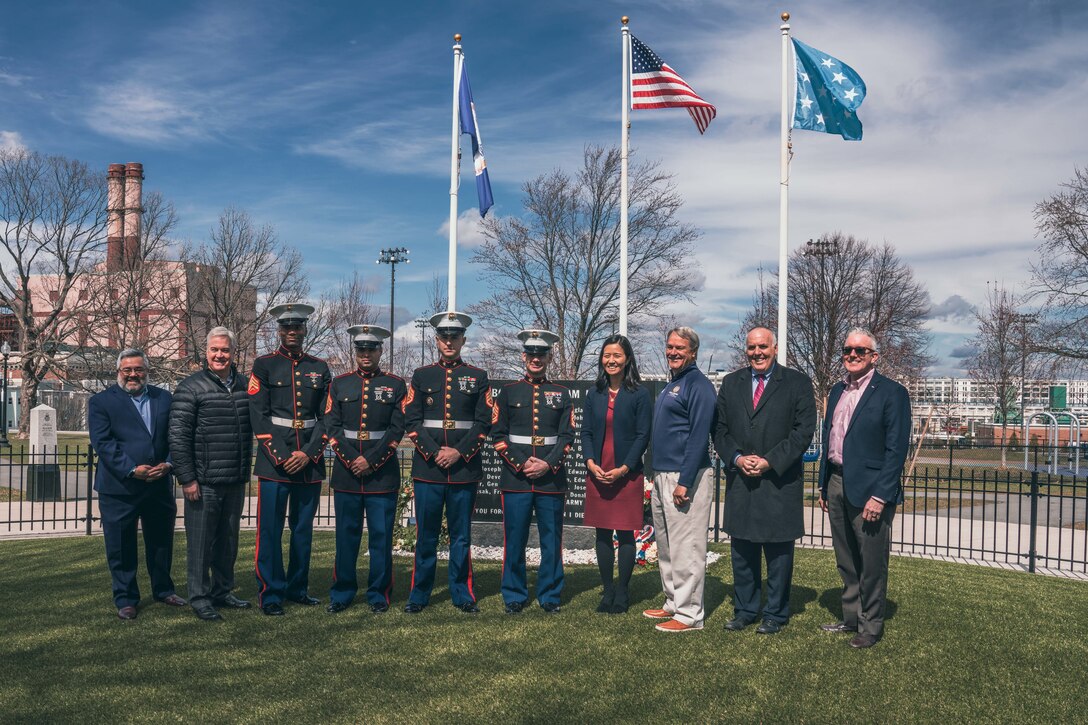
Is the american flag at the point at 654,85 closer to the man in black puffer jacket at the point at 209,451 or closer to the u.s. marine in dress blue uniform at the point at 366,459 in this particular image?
the u.s. marine in dress blue uniform at the point at 366,459

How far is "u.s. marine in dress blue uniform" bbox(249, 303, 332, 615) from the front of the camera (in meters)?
6.62

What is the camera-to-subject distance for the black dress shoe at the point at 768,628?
630 cm

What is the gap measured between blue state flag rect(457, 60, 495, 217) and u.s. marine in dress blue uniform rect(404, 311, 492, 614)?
18.3ft

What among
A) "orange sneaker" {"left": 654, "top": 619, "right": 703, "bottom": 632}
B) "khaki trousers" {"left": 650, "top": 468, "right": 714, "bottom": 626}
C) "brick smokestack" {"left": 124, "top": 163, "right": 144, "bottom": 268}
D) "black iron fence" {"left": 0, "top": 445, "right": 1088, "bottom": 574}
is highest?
"brick smokestack" {"left": 124, "top": 163, "right": 144, "bottom": 268}

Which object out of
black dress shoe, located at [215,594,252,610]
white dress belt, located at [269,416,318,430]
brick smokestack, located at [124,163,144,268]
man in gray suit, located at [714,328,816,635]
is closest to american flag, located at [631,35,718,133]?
man in gray suit, located at [714,328,816,635]

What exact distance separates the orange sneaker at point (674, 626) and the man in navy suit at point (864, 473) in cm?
107

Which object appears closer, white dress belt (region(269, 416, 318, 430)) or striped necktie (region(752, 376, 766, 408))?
striped necktie (region(752, 376, 766, 408))

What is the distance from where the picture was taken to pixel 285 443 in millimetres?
6617

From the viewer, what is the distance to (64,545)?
10.8 metres

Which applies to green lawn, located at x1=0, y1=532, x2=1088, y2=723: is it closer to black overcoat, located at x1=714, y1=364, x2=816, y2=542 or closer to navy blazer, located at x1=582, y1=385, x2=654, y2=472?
black overcoat, located at x1=714, y1=364, x2=816, y2=542

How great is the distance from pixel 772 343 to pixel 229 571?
4446 millimetres

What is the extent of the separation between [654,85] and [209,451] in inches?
295

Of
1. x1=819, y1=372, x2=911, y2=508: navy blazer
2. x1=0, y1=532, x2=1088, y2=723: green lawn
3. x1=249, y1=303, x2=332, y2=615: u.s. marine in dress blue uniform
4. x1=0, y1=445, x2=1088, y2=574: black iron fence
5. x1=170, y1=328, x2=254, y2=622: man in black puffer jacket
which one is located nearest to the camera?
Result: x1=0, y1=532, x2=1088, y2=723: green lawn

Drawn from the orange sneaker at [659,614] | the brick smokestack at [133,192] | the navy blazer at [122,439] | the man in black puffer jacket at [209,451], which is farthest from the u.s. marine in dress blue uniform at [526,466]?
the brick smokestack at [133,192]
